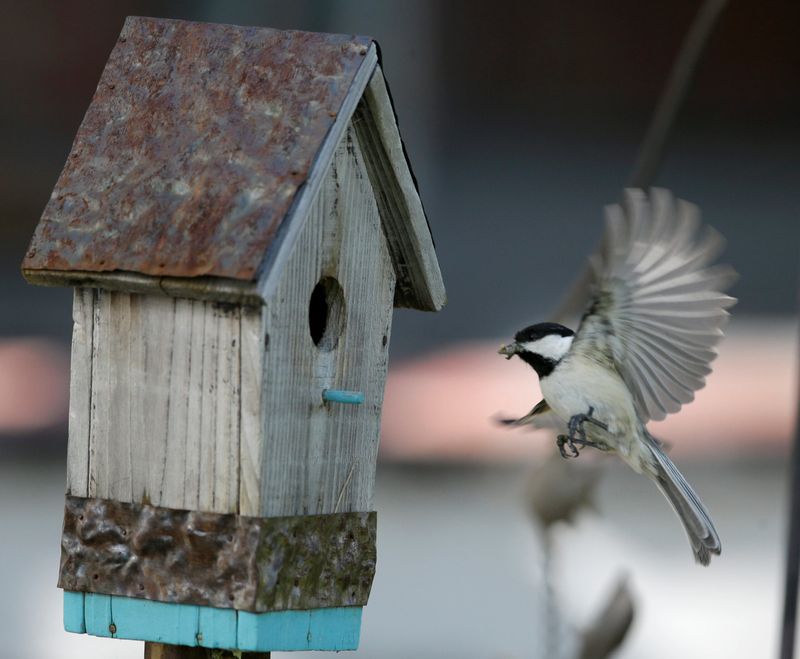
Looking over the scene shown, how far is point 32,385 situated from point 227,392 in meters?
6.69

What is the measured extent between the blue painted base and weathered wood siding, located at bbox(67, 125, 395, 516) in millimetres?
146

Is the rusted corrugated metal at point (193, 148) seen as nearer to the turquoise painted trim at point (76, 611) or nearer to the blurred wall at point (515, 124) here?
the turquoise painted trim at point (76, 611)

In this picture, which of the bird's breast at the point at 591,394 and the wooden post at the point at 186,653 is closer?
the wooden post at the point at 186,653

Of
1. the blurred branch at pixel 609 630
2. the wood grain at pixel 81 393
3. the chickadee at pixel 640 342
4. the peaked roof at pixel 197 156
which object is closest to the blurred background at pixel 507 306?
the blurred branch at pixel 609 630

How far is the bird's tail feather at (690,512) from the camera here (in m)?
2.54

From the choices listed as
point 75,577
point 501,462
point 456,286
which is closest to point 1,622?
point 501,462

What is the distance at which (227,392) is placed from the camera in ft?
6.36

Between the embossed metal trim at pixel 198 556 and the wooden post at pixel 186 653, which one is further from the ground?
the embossed metal trim at pixel 198 556

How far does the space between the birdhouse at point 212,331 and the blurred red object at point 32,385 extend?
6.02 m

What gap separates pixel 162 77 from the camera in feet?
6.75

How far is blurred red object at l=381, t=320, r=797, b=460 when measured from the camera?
291 inches

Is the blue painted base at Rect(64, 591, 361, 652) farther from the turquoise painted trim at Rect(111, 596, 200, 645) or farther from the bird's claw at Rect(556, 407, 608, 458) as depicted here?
the bird's claw at Rect(556, 407, 608, 458)

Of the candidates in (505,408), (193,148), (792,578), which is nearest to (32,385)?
(505,408)

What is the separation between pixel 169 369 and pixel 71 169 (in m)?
0.33
